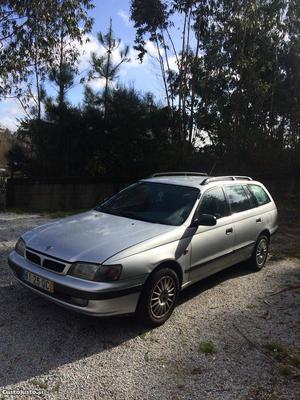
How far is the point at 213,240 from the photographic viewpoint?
496 centimetres

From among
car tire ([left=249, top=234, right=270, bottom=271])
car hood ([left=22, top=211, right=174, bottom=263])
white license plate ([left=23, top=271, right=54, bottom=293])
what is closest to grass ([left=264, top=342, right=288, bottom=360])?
car hood ([left=22, top=211, right=174, bottom=263])

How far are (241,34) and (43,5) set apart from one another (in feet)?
22.0

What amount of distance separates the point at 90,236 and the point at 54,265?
484 mm

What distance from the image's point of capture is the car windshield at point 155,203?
15.6 feet

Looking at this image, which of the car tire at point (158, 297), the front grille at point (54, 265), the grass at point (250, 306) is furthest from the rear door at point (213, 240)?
the front grille at point (54, 265)

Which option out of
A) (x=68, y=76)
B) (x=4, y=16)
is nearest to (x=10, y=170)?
(x=68, y=76)

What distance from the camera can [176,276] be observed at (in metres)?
4.29

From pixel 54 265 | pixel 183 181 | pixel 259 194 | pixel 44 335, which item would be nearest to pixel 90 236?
pixel 54 265

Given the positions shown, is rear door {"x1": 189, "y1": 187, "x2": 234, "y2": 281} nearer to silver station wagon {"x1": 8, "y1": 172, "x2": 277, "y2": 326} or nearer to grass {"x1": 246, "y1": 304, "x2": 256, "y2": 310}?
silver station wagon {"x1": 8, "y1": 172, "x2": 277, "y2": 326}

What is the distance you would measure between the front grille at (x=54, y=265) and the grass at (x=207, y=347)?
1.49 m

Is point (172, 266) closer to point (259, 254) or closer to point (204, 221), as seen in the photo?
point (204, 221)

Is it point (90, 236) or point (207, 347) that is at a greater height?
point (90, 236)

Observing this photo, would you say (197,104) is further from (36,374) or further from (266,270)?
(36,374)

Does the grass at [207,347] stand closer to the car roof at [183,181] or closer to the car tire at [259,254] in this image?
the car roof at [183,181]
